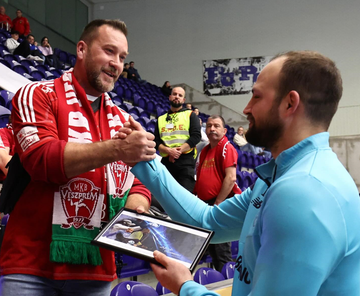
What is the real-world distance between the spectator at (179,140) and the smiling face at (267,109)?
323 cm

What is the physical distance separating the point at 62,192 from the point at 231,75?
14.6 metres

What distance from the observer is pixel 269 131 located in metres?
1.29

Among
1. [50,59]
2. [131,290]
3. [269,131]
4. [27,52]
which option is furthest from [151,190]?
[50,59]

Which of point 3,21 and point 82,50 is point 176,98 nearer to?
point 82,50

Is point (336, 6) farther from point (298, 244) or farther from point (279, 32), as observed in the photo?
point (298, 244)

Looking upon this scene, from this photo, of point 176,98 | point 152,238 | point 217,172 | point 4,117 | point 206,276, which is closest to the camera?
point 152,238

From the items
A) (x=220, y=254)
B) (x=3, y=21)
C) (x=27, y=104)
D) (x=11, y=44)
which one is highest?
(x=3, y=21)

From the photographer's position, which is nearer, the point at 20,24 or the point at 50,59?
the point at 50,59

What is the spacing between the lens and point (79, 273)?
151 cm

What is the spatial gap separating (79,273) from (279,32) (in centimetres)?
1517

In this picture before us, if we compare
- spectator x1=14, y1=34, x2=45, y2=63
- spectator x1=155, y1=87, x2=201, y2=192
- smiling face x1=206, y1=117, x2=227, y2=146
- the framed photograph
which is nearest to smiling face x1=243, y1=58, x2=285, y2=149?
the framed photograph

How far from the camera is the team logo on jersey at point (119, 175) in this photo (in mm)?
1663

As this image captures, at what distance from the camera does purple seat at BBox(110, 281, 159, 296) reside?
7.15ft

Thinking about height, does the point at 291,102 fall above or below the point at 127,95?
below
